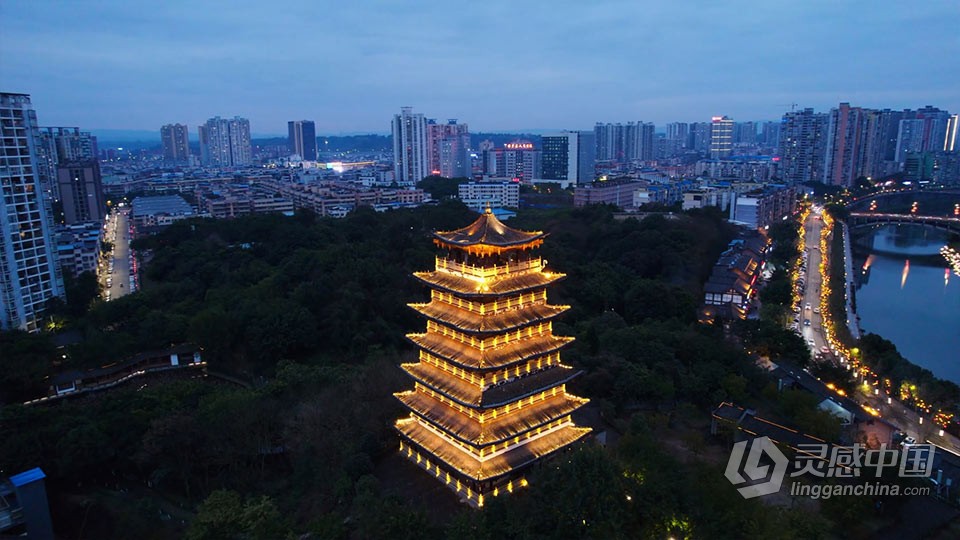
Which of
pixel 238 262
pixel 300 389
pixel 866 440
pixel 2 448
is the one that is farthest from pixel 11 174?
pixel 866 440

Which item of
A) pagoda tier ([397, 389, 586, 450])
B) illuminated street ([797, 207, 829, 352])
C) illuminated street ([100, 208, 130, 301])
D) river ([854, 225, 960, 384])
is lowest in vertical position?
river ([854, 225, 960, 384])

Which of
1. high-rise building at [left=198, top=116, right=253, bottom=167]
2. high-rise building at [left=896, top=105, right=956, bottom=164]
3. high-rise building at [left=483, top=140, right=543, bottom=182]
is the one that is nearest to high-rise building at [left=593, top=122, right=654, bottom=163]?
high-rise building at [left=483, top=140, right=543, bottom=182]

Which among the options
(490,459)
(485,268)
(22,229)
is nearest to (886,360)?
(490,459)

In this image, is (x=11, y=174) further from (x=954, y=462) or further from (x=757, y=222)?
(x=757, y=222)

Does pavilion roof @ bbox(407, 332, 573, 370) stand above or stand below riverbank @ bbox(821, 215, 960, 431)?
above

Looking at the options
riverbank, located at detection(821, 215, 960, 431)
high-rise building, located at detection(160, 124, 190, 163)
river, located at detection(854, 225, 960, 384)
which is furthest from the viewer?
high-rise building, located at detection(160, 124, 190, 163)

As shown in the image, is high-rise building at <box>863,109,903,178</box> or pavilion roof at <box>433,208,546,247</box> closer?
pavilion roof at <box>433,208,546,247</box>

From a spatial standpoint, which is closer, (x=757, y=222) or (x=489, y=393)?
(x=489, y=393)

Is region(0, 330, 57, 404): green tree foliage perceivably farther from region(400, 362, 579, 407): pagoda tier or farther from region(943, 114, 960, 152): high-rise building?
region(943, 114, 960, 152): high-rise building
